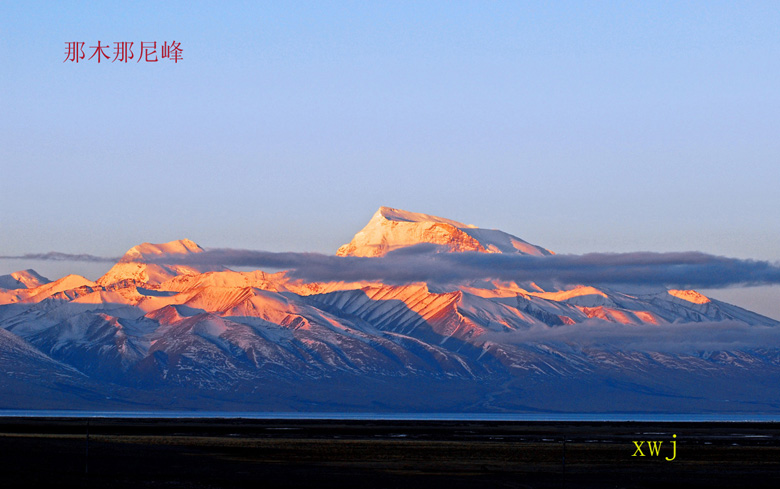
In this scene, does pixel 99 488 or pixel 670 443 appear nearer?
pixel 99 488

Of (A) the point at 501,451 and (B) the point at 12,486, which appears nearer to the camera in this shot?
(B) the point at 12,486

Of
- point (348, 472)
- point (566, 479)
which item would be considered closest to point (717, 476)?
point (566, 479)

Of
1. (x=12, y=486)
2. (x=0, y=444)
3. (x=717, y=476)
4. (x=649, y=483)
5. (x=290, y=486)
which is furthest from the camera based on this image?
(x=0, y=444)

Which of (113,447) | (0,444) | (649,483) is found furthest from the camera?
(113,447)

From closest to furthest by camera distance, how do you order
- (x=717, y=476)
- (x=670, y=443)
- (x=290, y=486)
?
1. (x=290, y=486)
2. (x=717, y=476)
3. (x=670, y=443)

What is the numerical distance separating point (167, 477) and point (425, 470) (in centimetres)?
1695

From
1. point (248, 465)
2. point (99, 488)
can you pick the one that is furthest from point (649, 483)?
point (99, 488)

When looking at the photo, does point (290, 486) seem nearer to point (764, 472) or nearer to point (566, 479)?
point (566, 479)

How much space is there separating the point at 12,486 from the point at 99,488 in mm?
4079

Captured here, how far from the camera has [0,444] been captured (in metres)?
85.1

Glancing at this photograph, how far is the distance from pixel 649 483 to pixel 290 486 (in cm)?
2072

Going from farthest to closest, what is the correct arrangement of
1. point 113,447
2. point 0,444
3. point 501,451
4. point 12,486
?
point 501,451
point 113,447
point 0,444
point 12,486

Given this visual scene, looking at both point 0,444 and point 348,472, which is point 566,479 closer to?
point 348,472

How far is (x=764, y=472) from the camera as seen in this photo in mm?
78500
